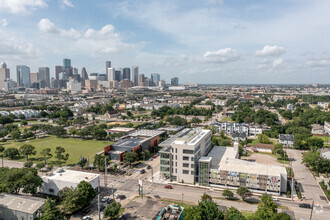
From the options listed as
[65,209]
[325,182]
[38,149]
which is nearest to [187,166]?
[65,209]

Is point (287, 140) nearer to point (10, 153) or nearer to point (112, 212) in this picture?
point (112, 212)

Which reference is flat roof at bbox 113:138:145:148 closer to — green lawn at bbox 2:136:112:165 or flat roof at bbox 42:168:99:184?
green lawn at bbox 2:136:112:165

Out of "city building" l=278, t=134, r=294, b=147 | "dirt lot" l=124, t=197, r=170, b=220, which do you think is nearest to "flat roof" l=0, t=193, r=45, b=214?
"dirt lot" l=124, t=197, r=170, b=220

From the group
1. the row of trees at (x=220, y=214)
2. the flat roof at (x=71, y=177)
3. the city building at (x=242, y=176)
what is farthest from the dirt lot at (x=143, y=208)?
the city building at (x=242, y=176)

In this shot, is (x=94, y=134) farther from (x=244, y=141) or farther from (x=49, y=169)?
(x=244, y=141)

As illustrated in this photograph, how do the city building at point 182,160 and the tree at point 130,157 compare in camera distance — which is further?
the tree at point 130,157

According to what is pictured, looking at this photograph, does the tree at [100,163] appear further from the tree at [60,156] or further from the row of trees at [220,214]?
the row of trees at [220,214]

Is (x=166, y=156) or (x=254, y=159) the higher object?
(x=166, y=156)
